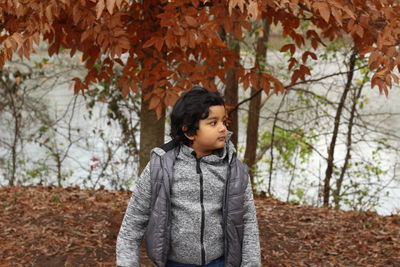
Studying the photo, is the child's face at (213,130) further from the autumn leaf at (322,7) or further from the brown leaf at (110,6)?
the autumn leaf at (322,7)

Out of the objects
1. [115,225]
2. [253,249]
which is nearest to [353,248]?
[115,225]

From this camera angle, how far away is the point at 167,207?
86.9 inches

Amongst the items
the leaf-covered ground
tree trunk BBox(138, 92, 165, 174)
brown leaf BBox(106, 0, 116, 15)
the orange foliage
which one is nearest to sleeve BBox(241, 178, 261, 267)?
the orange foliage

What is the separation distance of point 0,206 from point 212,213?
14.3 feet

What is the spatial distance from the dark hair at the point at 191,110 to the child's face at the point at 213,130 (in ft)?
0.07

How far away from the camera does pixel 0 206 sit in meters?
5.89

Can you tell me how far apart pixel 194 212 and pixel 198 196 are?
0.07 meters

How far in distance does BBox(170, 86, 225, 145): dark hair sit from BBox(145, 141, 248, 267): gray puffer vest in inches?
4.8

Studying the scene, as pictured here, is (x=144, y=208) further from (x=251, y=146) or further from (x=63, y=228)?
(x=251, y=146)

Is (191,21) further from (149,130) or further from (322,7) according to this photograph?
(149,130)

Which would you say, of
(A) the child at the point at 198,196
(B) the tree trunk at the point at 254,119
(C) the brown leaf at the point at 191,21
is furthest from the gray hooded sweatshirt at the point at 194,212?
(B) the tree trunk at the point at 254,119

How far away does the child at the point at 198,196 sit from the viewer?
2219 mm

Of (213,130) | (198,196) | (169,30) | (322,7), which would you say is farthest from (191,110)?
(169,30)

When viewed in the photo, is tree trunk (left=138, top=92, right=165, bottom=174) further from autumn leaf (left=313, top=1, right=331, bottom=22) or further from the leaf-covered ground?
autumn leaf (left=313, top=1, right=331, bottom=22)
